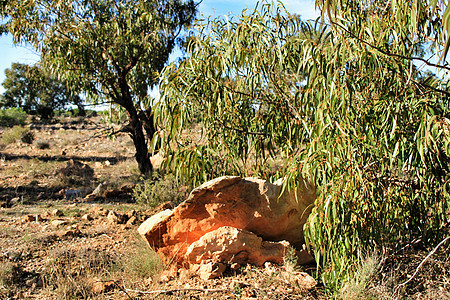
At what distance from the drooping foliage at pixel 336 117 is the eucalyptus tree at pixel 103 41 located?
4449mm

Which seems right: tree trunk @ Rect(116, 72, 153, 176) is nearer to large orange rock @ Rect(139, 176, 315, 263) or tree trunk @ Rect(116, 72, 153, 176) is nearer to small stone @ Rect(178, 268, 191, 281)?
large orange rock @ Rect(139, 176, 315, 263)

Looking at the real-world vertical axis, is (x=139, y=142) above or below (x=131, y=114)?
below

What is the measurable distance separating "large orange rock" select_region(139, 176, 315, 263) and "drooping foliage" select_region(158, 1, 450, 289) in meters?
0.39

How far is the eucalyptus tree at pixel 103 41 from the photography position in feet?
29.1

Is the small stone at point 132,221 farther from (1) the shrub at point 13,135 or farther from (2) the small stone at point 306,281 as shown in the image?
(1) the shrub at point 13,135

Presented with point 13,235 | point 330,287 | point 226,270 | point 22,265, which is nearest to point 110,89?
point 13,235

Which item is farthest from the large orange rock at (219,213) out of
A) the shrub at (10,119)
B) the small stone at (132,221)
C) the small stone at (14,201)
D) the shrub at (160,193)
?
the shrub at (10,119)

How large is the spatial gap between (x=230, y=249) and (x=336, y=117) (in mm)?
1559

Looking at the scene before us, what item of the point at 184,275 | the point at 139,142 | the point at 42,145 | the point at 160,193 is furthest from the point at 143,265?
the point at 42,145

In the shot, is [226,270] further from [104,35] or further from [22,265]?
[104,35]

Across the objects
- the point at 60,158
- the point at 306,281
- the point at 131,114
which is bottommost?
the point at 306,281

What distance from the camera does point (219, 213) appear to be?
12.8ft

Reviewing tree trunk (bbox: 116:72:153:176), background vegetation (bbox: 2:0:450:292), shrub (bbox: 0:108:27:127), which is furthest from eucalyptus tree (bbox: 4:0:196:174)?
shrub (bbox: 0:108:27:127)

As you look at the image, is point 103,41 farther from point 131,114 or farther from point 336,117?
point 336,117
